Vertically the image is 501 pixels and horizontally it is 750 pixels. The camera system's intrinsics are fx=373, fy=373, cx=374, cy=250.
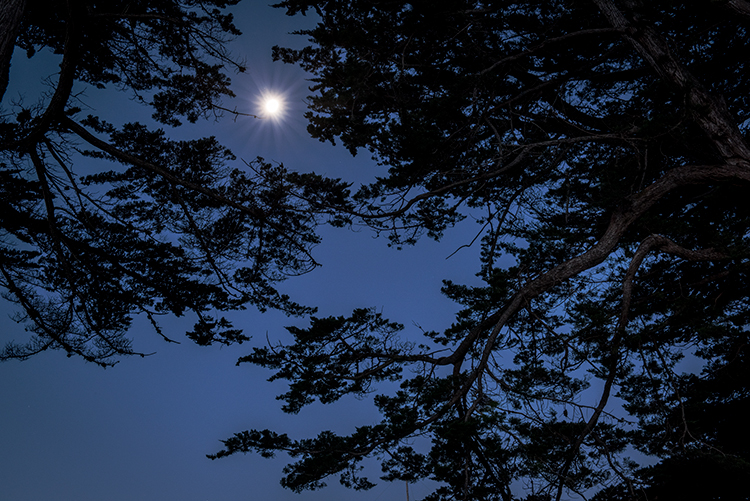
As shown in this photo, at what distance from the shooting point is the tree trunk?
359cm

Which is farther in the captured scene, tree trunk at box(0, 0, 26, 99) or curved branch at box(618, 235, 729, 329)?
curved branch at box(618, 235, 729, 329)

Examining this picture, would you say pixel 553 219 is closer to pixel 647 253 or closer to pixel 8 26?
pixel 647 253

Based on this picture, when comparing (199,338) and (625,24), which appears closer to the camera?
(625,24)

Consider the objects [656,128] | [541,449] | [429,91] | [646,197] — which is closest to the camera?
[541,449]

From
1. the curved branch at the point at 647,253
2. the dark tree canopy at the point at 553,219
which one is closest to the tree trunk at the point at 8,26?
the dark tree canopy at the point at 553,219

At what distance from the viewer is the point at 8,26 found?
362cm

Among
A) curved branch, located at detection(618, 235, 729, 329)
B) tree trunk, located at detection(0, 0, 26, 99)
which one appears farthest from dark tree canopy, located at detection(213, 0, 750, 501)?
tree trunk, located at detection(0, 0, 26, 99)

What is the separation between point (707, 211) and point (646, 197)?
230 centimetres

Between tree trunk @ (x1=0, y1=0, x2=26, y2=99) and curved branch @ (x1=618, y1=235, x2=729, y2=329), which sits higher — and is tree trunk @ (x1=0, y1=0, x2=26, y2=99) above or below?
above

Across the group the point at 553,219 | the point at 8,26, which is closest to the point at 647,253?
the point at 553,219

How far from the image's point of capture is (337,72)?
5121 millimetres

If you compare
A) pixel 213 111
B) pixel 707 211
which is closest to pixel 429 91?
pixel 213 111

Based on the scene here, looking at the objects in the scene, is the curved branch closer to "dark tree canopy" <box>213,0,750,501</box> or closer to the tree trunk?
"dark tree canopy" <box>213,0,750,501</box>

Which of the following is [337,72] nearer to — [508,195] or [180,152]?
[180,152]
